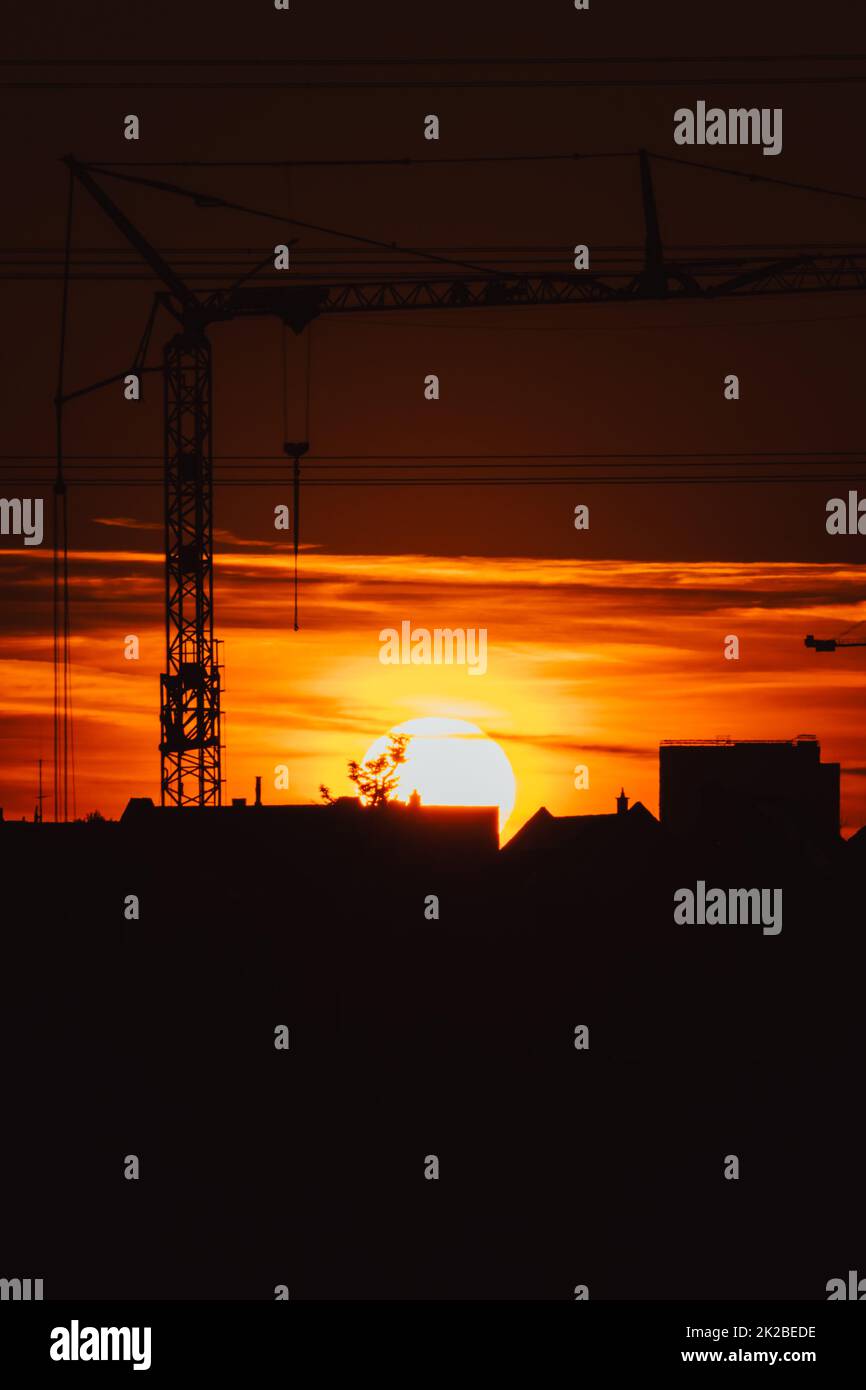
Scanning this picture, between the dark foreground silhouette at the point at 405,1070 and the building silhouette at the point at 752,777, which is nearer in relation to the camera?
the dark foreground silhouette at the point at 405,1070

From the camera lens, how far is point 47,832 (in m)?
60.3

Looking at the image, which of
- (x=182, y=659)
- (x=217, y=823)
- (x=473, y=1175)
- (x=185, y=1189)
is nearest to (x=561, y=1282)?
(x=473, y=1175)

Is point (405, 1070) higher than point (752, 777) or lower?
lower

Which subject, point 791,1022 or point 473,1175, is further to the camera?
point 791,1022

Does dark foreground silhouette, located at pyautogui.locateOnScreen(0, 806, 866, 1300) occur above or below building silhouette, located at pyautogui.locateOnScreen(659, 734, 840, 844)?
below

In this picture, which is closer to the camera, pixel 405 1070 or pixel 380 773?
pixel 405 1070

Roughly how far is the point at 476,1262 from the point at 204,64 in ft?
81.7

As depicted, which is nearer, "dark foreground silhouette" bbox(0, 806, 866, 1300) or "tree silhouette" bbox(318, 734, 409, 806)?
"dark foreground silhouette" bbox(0, 806, 866, 1300)

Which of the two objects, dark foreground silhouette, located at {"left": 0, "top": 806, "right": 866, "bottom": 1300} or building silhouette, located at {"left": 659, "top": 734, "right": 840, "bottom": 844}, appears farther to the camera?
building silhouette, located at {"left": 659, "top": 734, "right": 840, "bottom": 844}

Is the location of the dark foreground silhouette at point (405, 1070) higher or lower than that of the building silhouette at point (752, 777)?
lower

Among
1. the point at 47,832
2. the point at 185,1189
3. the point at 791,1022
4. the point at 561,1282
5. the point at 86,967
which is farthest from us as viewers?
the point at 47,832

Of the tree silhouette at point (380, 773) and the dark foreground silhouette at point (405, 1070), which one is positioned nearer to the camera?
the dark foreground silhouette at point (405, 1070)

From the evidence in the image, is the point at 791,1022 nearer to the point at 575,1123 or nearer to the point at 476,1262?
the point at 575,1123

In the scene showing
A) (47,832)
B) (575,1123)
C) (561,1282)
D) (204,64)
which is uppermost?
(204,64)
